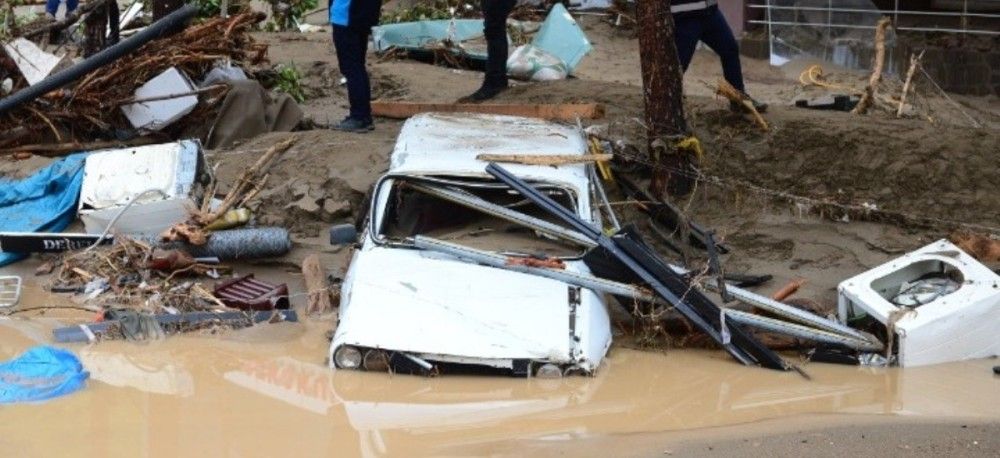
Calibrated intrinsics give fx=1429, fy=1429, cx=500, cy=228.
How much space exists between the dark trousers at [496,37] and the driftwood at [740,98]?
7.24 ft

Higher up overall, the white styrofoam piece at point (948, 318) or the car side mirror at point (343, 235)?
the car side mirror at point (343, 235)

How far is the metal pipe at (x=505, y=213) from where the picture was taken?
26.1 ft

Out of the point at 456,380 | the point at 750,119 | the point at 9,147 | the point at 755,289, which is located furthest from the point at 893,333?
the point at 9,147

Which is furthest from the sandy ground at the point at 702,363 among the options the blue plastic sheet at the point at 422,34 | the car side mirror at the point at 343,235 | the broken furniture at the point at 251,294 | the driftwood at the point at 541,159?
the blue plastic sheet at the point at 422,34

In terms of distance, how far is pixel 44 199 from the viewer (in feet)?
34.0

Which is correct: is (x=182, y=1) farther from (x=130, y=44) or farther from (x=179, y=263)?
(x=179, y=263)

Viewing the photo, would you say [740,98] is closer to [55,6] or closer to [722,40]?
[722,40]

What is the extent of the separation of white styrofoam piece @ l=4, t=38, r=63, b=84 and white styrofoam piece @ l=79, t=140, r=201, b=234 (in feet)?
5.56

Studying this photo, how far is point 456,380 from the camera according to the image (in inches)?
286

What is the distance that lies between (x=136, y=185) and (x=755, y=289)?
4.29 m

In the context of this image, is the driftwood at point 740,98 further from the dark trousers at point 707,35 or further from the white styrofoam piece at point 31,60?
the white styrofoam piece at point 31,60

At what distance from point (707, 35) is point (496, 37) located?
2007 mm

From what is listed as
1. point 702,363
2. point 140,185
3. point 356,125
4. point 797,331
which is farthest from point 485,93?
point 797,331

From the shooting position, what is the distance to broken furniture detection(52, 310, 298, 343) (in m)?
8.13
